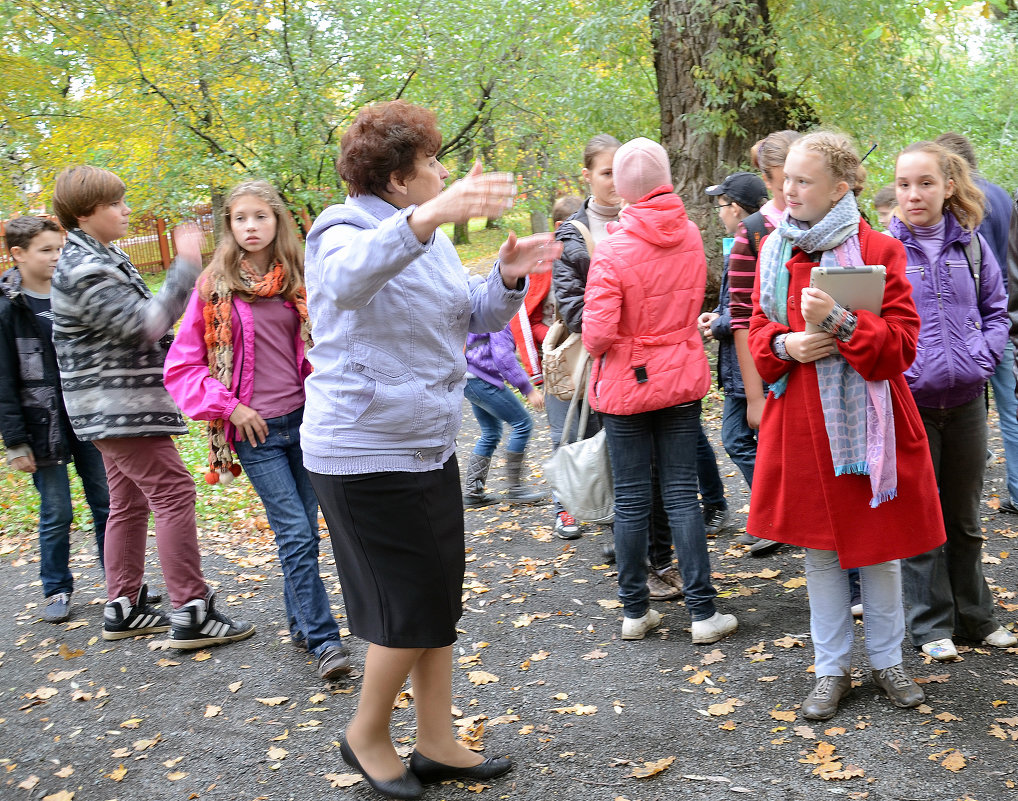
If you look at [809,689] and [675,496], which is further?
[675,496]

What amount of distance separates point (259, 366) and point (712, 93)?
6.71m

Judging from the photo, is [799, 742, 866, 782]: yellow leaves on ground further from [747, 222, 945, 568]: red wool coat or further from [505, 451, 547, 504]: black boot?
[505, 451, 547, 504]: black boot

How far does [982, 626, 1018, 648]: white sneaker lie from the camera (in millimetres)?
4082

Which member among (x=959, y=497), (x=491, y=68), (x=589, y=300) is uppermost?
(x=491, y=68)

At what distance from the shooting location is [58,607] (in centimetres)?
589

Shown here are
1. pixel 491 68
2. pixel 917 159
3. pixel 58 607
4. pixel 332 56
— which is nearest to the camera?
pixel 917 159

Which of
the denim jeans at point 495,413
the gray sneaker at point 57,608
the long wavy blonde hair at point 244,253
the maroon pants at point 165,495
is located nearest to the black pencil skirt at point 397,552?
the long wavy blonde hair at point 244,253

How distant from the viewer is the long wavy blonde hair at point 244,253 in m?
4.45

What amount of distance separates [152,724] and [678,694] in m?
2.36

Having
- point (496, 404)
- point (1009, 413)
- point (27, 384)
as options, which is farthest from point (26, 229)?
point (1009, 413)

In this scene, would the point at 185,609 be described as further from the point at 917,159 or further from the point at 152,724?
the point at 917,159

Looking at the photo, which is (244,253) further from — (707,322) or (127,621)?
(707,322)

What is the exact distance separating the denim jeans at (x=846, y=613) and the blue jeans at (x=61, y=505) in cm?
428

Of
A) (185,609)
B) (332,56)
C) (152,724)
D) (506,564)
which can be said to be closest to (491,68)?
(332,56)
